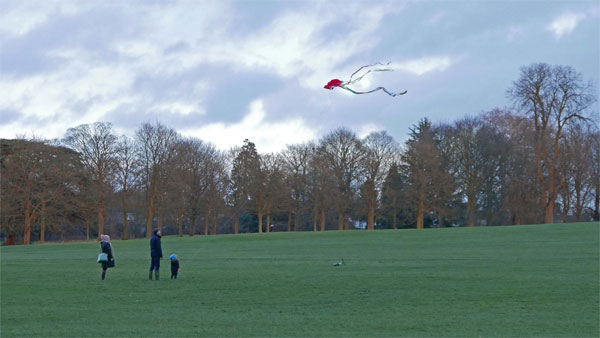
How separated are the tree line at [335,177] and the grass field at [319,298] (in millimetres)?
39862

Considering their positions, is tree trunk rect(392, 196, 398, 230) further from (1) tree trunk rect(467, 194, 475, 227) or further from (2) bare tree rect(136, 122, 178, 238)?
(2) bare tree rect(136, 122, 178, 238)

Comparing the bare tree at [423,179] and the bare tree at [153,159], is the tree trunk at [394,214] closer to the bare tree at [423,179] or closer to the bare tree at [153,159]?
the bare tree at [423,179]

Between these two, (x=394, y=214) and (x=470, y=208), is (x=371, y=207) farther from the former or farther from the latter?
(x=470, y=208)

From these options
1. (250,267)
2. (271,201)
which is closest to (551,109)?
(271,201)

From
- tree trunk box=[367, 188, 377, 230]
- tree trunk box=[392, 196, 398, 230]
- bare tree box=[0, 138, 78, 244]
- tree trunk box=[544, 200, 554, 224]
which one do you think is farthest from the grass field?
tree trunk box=[367, 188, 377, 230]

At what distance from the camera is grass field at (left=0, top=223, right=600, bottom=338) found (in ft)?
40.0

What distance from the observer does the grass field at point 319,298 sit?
12203 mm

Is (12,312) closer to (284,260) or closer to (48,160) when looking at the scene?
(284,260)

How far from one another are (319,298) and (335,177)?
2641 inches

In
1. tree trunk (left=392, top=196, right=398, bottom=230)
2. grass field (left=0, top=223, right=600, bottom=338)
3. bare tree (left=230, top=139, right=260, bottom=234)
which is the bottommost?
grass field (left=0, top=223, right=600, bottom=338)

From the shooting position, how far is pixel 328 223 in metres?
97.0

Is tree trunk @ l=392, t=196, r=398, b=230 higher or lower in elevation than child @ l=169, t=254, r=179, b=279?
higher

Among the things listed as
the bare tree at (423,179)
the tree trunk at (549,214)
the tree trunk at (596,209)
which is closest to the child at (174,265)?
the tree trunk at (549,214)

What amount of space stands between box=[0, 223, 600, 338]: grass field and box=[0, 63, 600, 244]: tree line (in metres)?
39.9
